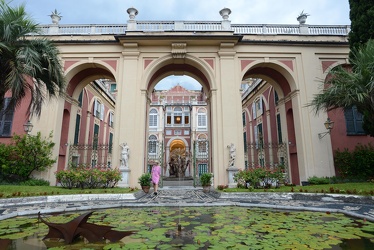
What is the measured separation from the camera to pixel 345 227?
11.3 feet

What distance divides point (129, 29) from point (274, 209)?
496 inches

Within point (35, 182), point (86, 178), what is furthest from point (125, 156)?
point (35, 182)

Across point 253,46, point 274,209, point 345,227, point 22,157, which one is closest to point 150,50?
point 253,46

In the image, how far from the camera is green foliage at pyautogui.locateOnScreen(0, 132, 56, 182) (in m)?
11.4

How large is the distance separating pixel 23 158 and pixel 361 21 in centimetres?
1749

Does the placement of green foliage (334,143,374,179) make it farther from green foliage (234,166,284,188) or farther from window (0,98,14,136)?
window (0,98,14,136)

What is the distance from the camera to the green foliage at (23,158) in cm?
1135

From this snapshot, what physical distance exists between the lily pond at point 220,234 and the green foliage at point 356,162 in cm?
975

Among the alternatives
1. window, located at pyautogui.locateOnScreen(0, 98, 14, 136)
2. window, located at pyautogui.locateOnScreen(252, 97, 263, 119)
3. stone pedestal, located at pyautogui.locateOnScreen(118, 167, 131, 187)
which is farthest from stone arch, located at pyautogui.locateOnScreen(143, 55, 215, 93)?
window, located at pyautogui.locateOnScreen(0, 98, 14, 136)

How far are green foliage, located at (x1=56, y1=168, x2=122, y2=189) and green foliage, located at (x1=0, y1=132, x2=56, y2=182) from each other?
6.68 feet

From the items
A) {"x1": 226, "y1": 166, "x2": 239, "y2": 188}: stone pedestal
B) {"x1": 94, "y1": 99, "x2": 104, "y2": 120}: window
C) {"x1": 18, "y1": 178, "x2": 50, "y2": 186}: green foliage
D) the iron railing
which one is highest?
the iron railing

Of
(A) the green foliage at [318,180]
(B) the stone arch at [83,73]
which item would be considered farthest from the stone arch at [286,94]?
(B) the stone arch at [83,73]

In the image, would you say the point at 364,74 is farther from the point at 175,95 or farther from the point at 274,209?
the point at 175,95

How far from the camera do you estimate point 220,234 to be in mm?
3023
